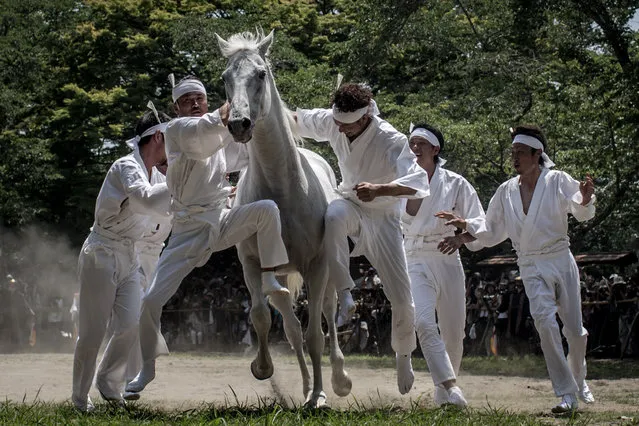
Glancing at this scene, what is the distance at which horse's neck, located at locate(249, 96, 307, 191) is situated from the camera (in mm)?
8203

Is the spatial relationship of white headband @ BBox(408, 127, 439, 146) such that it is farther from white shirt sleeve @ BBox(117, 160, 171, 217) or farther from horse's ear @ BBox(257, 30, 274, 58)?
white shirt sleeve @ BBox(117, 160, 171, 217)

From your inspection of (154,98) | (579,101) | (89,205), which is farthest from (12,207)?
(579,101)

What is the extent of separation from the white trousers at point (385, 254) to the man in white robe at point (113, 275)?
1495 mm

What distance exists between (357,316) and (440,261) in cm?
1137

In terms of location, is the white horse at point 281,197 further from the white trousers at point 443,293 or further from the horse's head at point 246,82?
the white trousers at point 443,293

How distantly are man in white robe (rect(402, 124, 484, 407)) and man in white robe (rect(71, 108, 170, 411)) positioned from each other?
2.40 metres

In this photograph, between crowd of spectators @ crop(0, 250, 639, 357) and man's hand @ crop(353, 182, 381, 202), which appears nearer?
man's hand @ crop(353, 182, 381, 202)

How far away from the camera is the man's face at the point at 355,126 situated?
341 inches

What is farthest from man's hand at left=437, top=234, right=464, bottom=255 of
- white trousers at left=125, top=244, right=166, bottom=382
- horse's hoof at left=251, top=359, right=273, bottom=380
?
white trousers at left=125, top=244, right=166, bottom=382

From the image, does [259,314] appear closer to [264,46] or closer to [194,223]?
[194,223]

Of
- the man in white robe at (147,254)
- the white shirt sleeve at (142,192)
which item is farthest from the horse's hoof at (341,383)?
the white shirt sleeve at (142,192)

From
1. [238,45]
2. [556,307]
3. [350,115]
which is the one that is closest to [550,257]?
[556,307]

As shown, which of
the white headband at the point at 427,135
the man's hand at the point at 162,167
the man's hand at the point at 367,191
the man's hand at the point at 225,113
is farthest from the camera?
the white headband at the point at 427,135

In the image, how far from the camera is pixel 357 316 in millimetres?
20750
